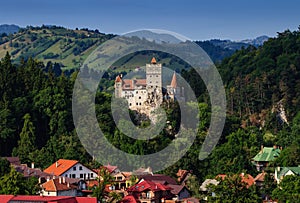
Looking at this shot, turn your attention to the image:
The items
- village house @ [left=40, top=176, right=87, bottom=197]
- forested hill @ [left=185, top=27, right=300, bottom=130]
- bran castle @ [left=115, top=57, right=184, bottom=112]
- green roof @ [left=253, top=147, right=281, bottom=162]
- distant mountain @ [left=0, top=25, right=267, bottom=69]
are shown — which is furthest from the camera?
distant mountain @ [left=0, top=25, right=267, bottom=69]

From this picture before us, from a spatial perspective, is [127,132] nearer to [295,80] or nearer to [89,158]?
[89,158]

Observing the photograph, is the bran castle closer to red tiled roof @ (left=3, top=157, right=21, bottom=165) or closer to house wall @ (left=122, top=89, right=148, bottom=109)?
house wall @ (left=122, top=89, right=148, bottom=109)

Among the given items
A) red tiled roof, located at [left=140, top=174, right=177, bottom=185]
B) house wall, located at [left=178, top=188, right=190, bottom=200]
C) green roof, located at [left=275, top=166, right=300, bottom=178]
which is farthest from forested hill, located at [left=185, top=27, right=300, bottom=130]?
house wall, located at [left=178, top=188, right=190, bottom=200]

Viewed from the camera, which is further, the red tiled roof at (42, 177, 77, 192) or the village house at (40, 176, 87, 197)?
the red tiled roof at (42, 177, 77, 192)

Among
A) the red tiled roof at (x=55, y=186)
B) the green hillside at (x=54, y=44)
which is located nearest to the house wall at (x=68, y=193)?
the red tiled roof at (x=55, y=186)

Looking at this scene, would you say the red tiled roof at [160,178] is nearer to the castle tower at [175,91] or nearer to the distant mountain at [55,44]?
the castle tower at [175,91]

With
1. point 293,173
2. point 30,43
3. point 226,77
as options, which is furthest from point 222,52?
point 293,173

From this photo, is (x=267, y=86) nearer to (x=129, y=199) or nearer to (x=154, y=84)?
(x=154, y=84)
